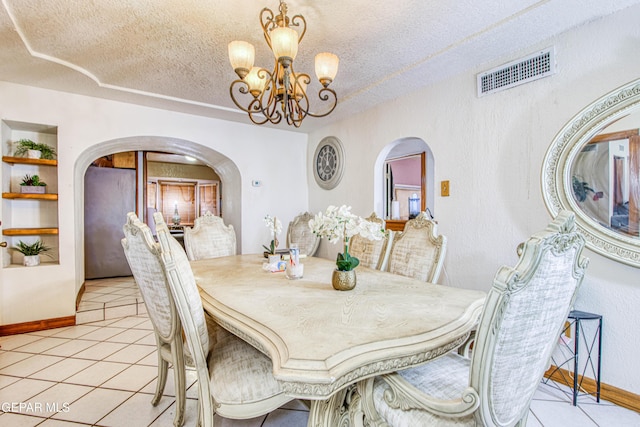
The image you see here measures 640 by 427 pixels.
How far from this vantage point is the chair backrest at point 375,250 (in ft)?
7.77

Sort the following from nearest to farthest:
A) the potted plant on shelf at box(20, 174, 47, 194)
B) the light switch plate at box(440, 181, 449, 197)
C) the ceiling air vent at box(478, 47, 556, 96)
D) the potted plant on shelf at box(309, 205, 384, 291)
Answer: the potted plant on shelf at box(309, 205, 384, 291)
the ceiling air vent at box(478, 47, 556, 96)
the light switch plate at box(440, 181, 449, 197)
the potted plant on shelf at box(20, 174, 47, 194)

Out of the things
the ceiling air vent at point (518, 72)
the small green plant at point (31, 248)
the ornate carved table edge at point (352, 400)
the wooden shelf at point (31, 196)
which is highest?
the ceiling air vent at point (518, 72)

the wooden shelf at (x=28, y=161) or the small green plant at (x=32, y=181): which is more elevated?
the wooden shelf at (x=28, y=161)

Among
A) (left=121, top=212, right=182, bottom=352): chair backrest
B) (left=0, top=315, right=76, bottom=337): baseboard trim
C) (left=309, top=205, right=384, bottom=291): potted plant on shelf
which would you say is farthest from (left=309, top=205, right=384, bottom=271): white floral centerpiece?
(left=0, top=315, right=76, bottom=337): baseboard trim

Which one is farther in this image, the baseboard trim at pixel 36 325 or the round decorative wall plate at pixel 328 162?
the round decorative wall plate at pixel 328 162

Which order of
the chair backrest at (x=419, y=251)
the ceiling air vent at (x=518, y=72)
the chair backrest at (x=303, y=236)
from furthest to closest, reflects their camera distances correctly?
1. the chair backrest at (x=303, y=236)
2. the ceiling air vent at (x=518, y=72)
3. the chair backrest at (x=419, y=251)

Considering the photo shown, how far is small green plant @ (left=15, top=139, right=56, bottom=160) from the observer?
298 cm

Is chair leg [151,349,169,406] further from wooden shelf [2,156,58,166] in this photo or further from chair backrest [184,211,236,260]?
wooden shelf [2,156,58,166]

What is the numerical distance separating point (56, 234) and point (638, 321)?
481cm

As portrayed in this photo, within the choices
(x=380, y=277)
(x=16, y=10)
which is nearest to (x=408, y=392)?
(x=380, y=277)

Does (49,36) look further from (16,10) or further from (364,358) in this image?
(364,358)

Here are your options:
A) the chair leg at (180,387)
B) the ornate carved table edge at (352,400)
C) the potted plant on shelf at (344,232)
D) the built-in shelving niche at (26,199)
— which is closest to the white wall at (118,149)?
the built-in shelving niche at (26,199)

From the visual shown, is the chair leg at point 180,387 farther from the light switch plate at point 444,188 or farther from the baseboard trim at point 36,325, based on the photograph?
the light switch plate at point 444,188

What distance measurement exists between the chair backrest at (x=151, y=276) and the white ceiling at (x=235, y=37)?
4.58 ft
